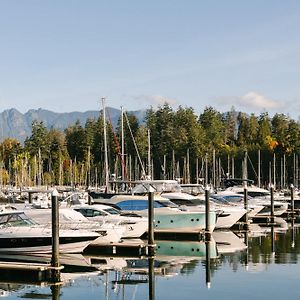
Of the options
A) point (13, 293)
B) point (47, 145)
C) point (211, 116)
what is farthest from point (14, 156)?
point (13, 293)

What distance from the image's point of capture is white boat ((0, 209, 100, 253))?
34.9 metres

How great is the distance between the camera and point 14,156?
443 ft

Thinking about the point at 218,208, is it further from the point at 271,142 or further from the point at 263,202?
the point at 271,142

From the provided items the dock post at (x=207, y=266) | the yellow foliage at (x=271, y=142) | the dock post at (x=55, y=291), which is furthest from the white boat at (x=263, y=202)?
the yellow foliage at (x=271, y=142)

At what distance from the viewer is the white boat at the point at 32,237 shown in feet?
114

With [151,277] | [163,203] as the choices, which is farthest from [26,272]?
[163,203]

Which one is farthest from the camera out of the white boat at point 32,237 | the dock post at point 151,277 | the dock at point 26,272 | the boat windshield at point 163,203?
the boat windshield at point 163,203

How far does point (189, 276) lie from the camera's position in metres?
31.4

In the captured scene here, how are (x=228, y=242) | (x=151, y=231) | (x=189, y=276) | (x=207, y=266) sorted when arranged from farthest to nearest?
(x=228, y=242), (x=151, y=231), (x=207, y=266), (x=189, y=276)

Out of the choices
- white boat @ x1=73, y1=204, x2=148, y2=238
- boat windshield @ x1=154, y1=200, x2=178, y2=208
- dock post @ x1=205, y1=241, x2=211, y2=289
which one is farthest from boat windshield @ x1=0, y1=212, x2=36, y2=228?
boat windshield @ x1=154, y1=200, x2=178, y2=208

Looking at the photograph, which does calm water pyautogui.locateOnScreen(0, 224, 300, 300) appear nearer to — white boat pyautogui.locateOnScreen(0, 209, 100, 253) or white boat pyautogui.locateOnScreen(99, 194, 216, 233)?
white boat pyautogui.locateOnScreen(0, 209, 100, 253)

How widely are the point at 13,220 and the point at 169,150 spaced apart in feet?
309

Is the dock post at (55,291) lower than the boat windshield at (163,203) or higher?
lower

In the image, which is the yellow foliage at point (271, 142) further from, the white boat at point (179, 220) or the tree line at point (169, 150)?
the white boat at point (179, 220)
